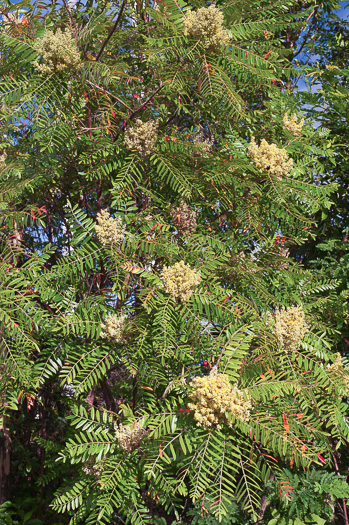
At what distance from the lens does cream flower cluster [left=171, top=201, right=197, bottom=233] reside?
2.21 m

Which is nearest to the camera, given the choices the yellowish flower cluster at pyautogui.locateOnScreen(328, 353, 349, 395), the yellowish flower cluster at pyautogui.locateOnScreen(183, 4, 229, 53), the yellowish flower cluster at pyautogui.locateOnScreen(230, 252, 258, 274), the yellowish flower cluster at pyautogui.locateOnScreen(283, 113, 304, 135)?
the yellowish flower cluster at pyautogui.locateOnScreen(183, 4, 229, 53)

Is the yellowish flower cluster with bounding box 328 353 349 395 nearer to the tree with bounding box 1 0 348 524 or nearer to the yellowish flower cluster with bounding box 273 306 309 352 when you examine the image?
the tree with bounding box 1 0 348 524

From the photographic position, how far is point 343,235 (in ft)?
12.5

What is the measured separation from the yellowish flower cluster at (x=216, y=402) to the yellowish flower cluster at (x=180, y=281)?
421 millimetres

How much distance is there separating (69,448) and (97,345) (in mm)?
489

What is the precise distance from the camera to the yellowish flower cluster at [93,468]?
198cm

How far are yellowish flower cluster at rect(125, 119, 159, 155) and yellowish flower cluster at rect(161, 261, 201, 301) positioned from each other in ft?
2.08

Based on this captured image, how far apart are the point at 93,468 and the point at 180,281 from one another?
991 millimetres

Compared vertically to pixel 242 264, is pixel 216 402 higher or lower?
lower

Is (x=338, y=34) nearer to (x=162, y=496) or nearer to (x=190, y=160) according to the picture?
(x=190, y=160)

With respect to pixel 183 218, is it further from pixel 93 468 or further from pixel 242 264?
pixel 93 468

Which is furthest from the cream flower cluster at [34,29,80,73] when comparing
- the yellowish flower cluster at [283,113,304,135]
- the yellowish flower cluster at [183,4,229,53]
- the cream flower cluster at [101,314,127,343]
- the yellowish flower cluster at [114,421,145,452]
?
the yellowish flower cluster at [114,421,145,452]

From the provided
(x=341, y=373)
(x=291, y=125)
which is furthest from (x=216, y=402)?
(x=291, y=125)

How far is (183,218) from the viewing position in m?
2.21
